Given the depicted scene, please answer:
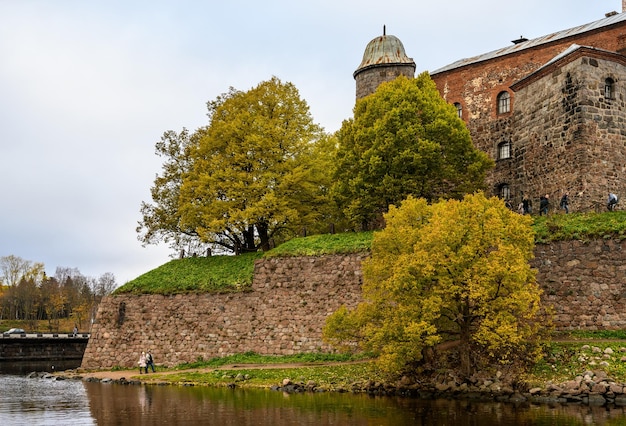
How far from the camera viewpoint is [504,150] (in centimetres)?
4147

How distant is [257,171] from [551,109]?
15.7 m

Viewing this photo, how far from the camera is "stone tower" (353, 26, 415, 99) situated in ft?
141

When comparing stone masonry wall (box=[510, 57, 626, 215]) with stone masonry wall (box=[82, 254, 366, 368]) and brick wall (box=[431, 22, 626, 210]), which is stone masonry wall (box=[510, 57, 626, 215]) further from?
stone masonry wall (box=[82, 254, 366, 368])

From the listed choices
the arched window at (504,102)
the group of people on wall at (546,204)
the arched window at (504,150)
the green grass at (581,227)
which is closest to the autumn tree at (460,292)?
the green grass at (581,227)

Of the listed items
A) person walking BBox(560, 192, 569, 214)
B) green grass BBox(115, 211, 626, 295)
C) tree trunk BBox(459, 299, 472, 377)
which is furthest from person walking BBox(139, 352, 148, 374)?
person walking BBox(560, 192, 569, 214)

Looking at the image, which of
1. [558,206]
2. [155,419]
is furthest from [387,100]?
[155,419]

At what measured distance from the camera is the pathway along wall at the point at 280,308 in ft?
90.5

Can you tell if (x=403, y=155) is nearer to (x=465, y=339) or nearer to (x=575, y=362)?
(x=465, y=339)

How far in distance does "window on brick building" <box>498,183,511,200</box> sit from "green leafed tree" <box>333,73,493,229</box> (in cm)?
348

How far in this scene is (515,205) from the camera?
38.7 meters

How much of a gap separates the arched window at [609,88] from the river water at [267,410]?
17.9 meters

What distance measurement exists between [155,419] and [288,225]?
2124 centimetres

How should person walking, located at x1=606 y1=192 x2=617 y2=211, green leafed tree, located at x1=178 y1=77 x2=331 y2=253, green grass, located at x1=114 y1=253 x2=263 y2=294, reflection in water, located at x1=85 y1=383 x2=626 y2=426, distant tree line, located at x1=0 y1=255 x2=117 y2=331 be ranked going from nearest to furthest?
reflection in water, located at x1=85 y1=383 x2=626 y2=426
person walking, located at x1=606 y1=192 x2=617 y2=211
green grass, located at x1=114 y1=253 x2=263 y2=294
green leafed tree, located at x1=178 y1=77 x2=331 y2=253
distant tree line, located at x1=0 y1=255 x2=117 y2=331

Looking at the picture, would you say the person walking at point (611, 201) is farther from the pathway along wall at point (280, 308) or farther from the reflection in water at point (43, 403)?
the reflection in water at point (43, 403)
